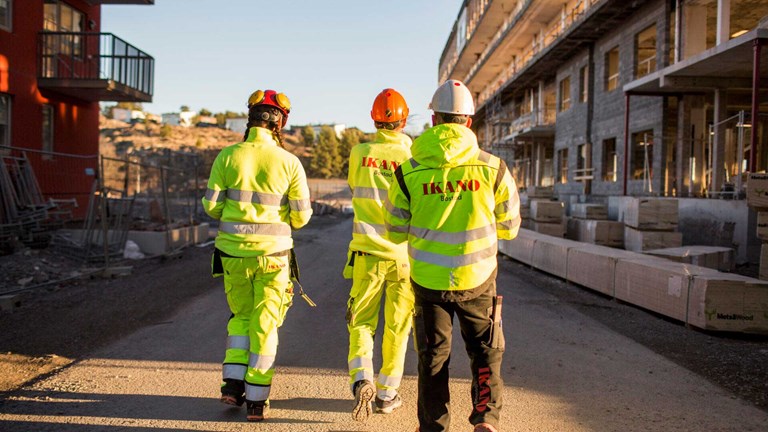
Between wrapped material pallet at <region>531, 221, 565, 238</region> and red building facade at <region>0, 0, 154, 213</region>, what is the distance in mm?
11469

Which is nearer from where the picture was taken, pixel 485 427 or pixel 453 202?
pixel 485 427

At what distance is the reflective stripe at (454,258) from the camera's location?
125 inches

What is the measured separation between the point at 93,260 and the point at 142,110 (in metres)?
115

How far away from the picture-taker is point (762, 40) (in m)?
10.7

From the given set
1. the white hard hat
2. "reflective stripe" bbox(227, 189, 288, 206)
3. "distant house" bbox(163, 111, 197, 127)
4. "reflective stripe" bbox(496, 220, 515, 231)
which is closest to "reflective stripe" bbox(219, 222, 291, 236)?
"reflective stripe" bbox(227, 189, 288, 206)

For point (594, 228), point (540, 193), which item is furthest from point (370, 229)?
point (540, 193)

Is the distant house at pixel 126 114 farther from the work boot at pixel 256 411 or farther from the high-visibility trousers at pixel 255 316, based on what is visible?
the work boot at pixel 256 411

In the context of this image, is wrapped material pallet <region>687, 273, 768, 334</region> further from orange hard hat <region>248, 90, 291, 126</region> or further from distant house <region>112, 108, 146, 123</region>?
distant house <region>112, 108, 146, 123</region>

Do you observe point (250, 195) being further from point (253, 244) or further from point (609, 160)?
point (609, 160)

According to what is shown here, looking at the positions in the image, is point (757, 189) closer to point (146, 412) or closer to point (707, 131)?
point (146, 412)

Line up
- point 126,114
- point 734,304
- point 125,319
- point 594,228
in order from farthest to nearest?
1. point 126,114
2. point 594,228
3. point 125,319
4. point 734,304

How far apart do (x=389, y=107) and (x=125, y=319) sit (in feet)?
15.0

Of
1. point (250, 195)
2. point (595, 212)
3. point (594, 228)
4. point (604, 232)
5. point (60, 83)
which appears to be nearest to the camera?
point (250, 195)

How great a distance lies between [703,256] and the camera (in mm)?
9305
